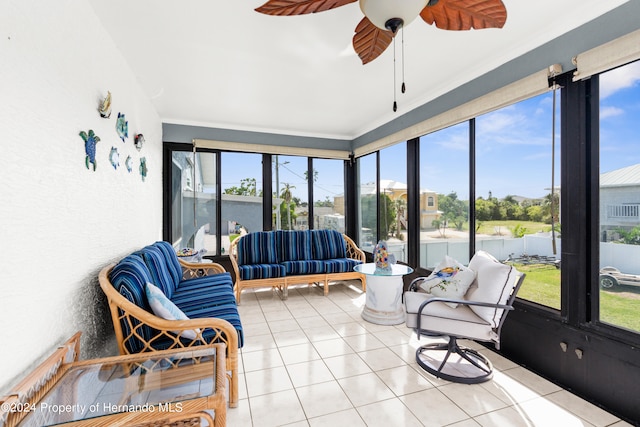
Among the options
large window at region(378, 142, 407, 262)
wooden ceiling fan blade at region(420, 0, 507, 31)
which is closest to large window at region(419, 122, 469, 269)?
large window at region(378, 142, 407, 262)

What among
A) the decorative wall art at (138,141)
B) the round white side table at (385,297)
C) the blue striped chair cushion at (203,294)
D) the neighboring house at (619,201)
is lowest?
the round white side table at (385,297)

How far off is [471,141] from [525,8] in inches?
48.9

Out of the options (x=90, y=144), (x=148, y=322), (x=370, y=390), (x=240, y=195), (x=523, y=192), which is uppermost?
(x=90, y=144)

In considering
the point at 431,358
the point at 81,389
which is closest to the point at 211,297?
the point at 81,389

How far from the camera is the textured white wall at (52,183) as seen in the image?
46.8 inches

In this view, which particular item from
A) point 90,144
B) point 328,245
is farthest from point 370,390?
point 328,245

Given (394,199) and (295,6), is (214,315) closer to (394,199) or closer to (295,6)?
(295,6)

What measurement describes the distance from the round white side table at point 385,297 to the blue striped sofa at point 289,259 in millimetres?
1111

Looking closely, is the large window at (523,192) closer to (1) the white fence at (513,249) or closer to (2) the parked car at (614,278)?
(1) the white fence at (513,249)

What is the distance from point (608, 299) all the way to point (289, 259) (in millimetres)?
3504

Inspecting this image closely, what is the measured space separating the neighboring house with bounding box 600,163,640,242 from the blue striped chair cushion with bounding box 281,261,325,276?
3071 mm

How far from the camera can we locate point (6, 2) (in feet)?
3.82

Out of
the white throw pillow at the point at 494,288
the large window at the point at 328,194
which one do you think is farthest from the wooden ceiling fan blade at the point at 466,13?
the large window at the point at 328,194

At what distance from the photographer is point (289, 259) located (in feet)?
14.9
